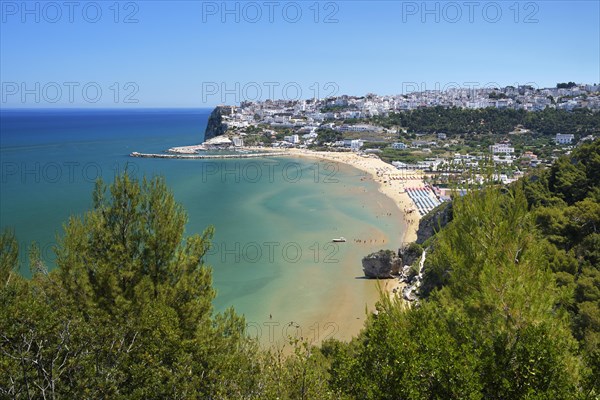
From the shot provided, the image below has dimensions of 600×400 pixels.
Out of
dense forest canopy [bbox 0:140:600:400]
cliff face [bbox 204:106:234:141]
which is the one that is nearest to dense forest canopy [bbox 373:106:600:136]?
cliff face [bbox 204:106:234:141]

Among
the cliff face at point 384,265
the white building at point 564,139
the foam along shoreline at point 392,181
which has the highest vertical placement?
the white building at point 564,139

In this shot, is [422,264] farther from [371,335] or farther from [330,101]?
[330,101]

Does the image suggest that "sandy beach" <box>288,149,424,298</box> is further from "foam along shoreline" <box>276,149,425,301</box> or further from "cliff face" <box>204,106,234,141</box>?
"cliff face" <box>204,106,234,141</box>

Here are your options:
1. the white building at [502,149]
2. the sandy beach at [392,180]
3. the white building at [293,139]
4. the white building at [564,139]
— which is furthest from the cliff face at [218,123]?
the white building at [564,139]

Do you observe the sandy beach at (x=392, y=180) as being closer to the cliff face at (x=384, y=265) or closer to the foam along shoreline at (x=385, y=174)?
the foam along shoreline at (x=385, y=174)

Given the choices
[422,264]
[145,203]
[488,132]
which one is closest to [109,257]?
[145,203]

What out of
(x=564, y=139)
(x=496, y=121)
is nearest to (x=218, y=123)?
(x=496, y=121)
